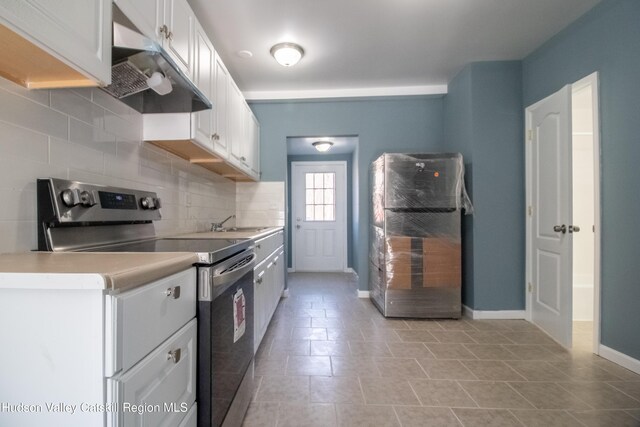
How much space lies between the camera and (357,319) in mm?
2826

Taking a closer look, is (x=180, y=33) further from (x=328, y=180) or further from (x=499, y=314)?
(x=328, y=180)

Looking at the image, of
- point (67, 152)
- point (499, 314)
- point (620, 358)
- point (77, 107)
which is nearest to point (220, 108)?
point (77, 107)

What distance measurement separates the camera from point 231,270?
4.01 feet

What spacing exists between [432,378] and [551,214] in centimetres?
176

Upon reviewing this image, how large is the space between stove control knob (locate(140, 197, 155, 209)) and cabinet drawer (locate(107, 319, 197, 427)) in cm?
89

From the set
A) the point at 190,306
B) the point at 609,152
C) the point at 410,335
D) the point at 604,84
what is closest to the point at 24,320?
the point at 190,306

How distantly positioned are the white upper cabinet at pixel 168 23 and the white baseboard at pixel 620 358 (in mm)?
3317

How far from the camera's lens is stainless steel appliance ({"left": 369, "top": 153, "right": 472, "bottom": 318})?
2.80m

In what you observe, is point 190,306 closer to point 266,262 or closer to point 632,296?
point 266,262

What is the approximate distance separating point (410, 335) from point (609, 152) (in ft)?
6.61

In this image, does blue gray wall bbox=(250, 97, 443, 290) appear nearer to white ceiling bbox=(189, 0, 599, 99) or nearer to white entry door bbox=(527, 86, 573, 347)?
white ceiling bbox=(189, 0, 599, 99)

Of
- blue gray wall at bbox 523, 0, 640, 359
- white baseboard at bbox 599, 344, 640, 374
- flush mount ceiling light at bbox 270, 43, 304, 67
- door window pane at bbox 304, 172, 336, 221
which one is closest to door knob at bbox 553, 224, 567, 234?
blue gray wall at bbox 523, 0, 640, 359

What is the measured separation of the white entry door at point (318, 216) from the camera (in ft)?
→ 17.8

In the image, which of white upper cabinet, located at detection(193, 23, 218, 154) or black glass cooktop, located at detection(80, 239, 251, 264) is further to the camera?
white upper cabinet, located at detection(193, 23, 218, 154)
